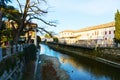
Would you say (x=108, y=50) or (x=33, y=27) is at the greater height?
(x=33, y=27)

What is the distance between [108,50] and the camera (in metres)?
47.5

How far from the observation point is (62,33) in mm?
153125

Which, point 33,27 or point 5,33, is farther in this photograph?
point 33,27

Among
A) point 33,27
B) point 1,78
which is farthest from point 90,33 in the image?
point 1,78

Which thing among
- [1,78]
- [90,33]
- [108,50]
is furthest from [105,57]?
[90,33]

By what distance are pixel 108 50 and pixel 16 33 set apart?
943 inches

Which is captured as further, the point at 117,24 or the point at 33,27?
the point at 117,24

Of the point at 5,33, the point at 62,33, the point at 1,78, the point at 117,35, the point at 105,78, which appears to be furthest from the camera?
the point at 62,33

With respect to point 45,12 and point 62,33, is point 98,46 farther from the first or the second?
point 62,33

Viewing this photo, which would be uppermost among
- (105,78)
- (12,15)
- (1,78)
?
(12,15)

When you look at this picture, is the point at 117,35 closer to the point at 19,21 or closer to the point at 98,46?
the point at 98,46

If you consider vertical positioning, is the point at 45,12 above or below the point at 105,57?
above

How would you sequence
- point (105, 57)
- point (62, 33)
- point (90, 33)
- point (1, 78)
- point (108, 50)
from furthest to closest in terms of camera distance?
1. point (62, 33)
2. point (90, 33)
3. point (108, 50)
4. point (105, 57)
5. point (1, 78)

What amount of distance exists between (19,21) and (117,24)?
28801 mm
